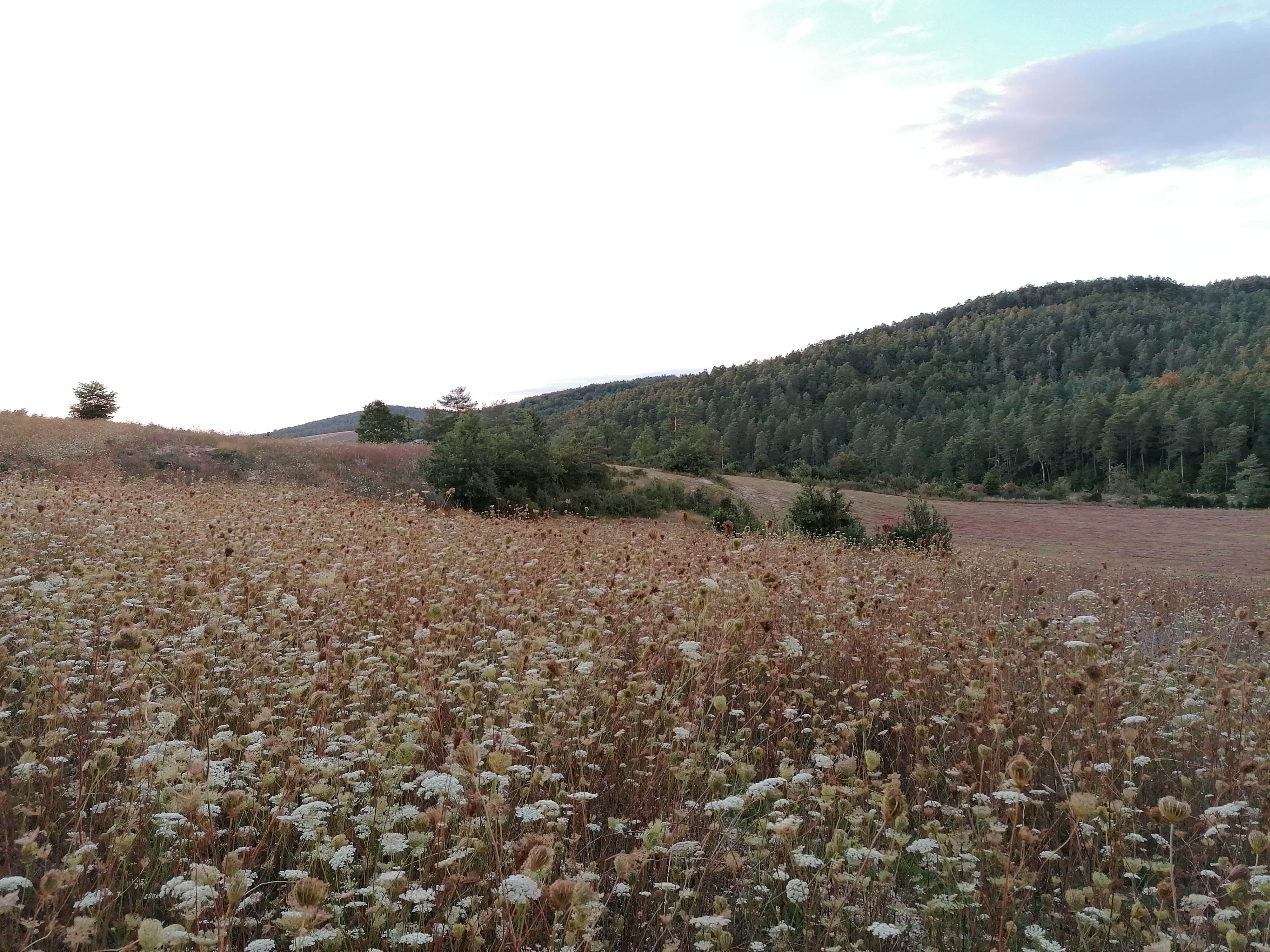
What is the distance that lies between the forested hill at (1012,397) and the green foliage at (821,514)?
26.9 meters

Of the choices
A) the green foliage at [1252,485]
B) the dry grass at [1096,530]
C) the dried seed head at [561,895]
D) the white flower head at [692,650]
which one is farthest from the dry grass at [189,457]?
the green foliage at [1252,485]

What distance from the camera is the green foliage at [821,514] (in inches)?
681

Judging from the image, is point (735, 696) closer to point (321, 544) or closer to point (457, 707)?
point (457, 707)

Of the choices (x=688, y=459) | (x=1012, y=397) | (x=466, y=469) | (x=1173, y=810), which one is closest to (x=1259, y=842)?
(x=1173, y=810)

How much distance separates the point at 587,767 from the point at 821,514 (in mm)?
14828

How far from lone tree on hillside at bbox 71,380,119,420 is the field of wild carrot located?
3638cm

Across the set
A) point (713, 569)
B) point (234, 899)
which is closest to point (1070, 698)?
point (713, 569)

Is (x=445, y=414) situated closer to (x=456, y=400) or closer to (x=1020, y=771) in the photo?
(x=456, y=400)

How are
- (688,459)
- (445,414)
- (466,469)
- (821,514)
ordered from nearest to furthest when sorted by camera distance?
(821,514)
(466,469)
(688,459)
(445,414)

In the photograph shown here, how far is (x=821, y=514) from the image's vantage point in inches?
684

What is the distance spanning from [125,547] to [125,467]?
1863 cm

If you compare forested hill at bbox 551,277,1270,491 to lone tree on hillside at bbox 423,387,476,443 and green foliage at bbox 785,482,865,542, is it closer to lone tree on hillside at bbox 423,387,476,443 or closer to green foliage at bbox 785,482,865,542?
lone tree on hillside at bbox 423,387,476,443

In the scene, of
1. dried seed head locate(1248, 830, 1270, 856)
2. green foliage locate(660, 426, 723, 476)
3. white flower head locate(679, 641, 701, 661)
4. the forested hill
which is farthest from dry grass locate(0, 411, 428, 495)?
the forested hill

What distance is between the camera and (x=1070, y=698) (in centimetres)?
452
